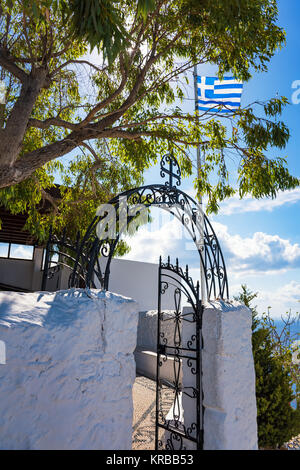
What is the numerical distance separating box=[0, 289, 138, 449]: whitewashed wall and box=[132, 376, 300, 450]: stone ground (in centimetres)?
251

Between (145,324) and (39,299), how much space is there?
25.7 feet

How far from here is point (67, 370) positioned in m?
2.00

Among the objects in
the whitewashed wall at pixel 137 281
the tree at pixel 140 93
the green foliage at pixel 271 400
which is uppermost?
the tree at pixel 140 93

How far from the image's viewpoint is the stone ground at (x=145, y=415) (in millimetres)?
4373

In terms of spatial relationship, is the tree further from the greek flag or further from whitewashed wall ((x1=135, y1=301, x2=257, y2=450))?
whitewashed wall ((x1=135, y1=301, x2=257, y2=450))

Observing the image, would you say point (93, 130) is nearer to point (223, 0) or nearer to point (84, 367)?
point (223, 0)

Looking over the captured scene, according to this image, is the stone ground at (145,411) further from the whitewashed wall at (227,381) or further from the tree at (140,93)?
the tree at (140,93)

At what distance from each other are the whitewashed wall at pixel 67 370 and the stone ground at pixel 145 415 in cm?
251

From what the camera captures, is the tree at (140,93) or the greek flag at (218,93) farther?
the greek flag at (218,93)

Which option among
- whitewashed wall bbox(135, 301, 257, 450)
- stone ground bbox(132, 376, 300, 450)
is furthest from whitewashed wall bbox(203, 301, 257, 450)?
stone ground bbox(132, 376, 300, 450)

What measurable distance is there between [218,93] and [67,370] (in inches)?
291

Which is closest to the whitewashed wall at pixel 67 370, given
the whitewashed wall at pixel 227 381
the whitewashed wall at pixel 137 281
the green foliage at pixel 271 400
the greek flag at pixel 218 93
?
the whitewashed wall at pixel 227 381

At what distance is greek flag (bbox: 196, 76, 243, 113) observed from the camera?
294 inches

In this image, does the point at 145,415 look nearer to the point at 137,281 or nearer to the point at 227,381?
the point at 227,381
